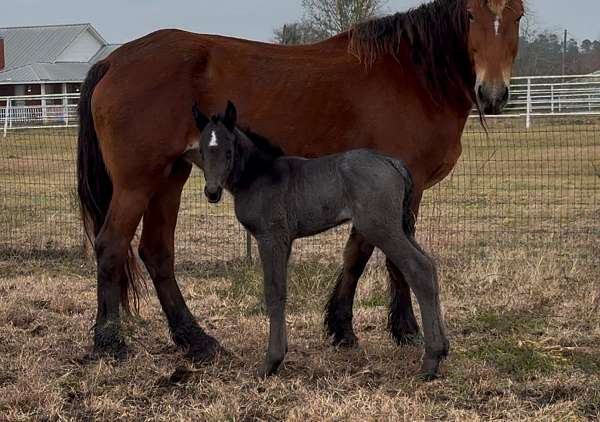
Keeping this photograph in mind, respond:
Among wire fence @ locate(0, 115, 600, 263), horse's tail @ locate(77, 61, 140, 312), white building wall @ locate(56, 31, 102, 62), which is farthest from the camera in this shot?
white building wall @ locate(56, 31, 102, 62)

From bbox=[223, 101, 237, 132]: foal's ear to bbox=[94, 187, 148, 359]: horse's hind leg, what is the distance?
88 cm

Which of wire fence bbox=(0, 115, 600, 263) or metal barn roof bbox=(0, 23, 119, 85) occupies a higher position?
metal barn roof bbox=(0, 23, 119, 85)

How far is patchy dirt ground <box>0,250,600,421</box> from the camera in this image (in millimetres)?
3820

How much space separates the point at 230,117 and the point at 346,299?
1.51 m

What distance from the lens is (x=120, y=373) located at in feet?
14.4

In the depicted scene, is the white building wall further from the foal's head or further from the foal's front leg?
the foal's front leg

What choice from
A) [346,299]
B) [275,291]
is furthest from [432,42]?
[275,291]

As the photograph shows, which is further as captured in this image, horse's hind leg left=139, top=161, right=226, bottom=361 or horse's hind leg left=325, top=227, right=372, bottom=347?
horse's hind leg left=139, top=161, right=226, bottom=361

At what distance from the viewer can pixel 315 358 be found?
15.2ft

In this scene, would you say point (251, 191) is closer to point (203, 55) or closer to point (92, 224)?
point (203, 55)

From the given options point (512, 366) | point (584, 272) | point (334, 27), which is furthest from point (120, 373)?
point (334, 27)

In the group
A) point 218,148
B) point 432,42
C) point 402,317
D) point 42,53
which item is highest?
point 42,53

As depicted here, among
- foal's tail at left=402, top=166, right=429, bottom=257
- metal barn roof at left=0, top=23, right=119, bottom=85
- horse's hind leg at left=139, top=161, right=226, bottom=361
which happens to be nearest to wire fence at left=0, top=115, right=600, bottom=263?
horse's hind leg at left=139, top=161, right=226, bottom=361

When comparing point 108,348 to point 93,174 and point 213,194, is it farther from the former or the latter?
point 213,194
